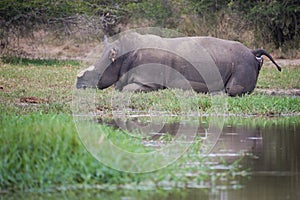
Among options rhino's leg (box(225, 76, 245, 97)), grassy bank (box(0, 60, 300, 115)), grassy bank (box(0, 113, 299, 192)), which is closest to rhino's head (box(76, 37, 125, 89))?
grassy bank (box(0, 60, 300, 115))

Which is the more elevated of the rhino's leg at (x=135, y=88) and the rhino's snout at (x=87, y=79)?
the rhino's snout at (x=87, y=79)

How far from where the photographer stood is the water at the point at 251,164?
623 centimetres

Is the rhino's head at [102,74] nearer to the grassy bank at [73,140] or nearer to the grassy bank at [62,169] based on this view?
the grassy bank at [73,140]

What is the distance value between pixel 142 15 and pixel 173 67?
25.5ft

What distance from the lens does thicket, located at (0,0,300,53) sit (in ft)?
59.7

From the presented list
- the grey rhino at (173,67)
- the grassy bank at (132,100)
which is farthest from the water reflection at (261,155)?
the grey rhino at (173,67)

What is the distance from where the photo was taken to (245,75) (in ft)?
44.5

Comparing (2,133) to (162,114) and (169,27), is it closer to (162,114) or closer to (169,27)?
(162,114)

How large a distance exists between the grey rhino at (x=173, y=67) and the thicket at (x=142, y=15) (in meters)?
4.70

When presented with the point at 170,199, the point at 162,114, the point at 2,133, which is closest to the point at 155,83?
the point at 162,114

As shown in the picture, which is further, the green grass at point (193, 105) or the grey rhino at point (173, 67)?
the grey rhino at point (173, 67)

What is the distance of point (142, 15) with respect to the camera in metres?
21.2

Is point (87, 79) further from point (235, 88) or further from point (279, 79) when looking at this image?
point (279, 79)

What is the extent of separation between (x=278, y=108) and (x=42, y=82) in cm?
509
